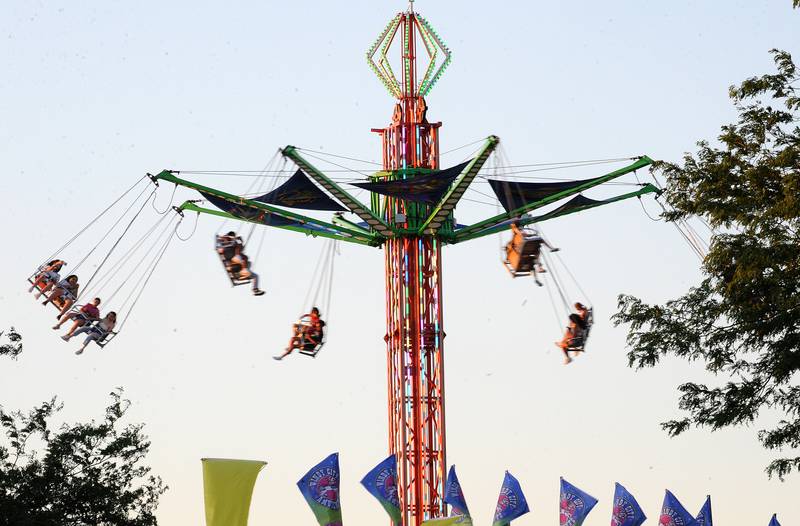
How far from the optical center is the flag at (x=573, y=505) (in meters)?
28.7

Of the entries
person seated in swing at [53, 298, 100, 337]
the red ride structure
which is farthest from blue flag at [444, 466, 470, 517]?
person seated in swing at [53, 298, 100, 337]

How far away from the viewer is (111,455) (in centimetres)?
3219

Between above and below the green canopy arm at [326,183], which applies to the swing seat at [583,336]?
below

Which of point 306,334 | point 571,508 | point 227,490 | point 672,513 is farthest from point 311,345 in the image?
point 672,513

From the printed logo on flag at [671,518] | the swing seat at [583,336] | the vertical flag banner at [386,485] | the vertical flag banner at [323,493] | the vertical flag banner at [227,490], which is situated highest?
→ the swing seat at [583,336]

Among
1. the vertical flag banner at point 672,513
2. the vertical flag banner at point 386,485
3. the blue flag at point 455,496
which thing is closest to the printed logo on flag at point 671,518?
the vertical flag banner at point 672,513

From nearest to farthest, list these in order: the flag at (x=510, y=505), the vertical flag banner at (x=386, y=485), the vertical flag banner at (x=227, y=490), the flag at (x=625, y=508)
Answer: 1. the vertical flag banner at (x=227, y=490)
2. the vertical flag banner at (x=386, y=485)
3. the flag at (x=510, y=505)
4. the flag at (x=625, y=508)

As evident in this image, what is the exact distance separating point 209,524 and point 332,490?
4.56 metres

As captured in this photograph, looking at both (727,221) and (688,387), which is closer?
(727,221)

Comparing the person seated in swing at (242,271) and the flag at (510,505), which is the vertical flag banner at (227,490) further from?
the flag at (510,505)

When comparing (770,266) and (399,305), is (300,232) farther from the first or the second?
(770,266)

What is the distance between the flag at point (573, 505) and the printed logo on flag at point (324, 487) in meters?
4.62

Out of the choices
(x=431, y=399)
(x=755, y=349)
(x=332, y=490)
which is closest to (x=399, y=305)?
(x=431, y=399)

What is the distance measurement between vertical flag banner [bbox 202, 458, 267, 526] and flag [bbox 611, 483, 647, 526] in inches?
360
